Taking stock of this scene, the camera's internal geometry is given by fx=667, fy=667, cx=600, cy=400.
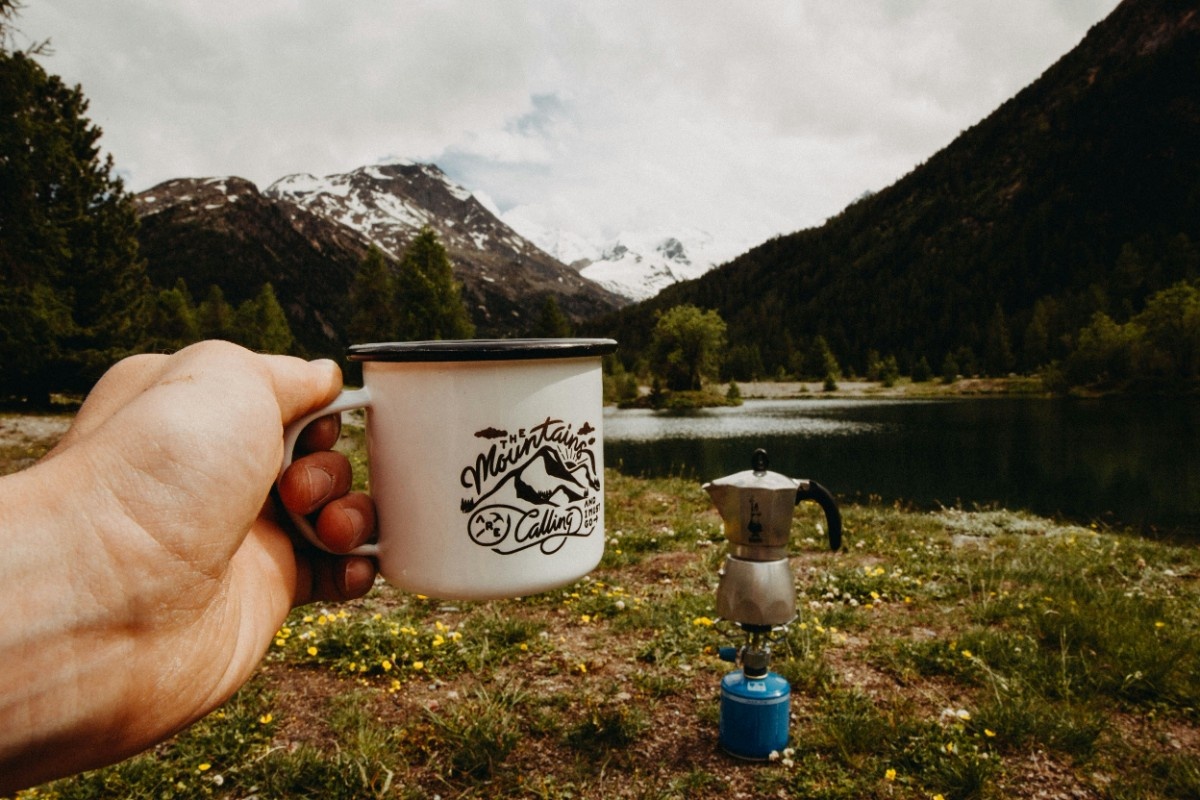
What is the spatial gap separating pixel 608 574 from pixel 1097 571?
4.97m

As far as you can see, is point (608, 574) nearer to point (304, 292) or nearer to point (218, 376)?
point (218, 376)

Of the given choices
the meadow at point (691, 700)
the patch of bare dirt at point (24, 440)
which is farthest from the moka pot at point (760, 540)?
the patch of bare dirt at point (24, 440)

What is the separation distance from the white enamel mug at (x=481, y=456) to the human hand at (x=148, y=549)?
0.49 ft

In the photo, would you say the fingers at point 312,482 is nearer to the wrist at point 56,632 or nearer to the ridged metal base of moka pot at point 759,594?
the wrist at point 56,632

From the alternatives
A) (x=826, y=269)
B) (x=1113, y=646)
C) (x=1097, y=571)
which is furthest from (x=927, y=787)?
(x=826, y=269)

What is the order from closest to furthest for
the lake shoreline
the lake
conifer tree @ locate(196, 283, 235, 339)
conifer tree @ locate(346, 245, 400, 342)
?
the lake, conifer tree @ locate(346, 245, 400, 342), conifer tree @ locate(196, 283, 235, 339), the lake shoreline

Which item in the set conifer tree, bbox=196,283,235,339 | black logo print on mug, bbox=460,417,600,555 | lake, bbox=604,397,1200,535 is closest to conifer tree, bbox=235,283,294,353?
conifer tree, bbox=196,283,235,339

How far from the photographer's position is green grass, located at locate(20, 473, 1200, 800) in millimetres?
3070

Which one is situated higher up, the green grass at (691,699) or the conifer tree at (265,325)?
the conifer tree at (265,325)

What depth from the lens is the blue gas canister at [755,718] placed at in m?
3.23

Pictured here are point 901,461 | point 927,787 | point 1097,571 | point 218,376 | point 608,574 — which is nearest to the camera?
point 218,376

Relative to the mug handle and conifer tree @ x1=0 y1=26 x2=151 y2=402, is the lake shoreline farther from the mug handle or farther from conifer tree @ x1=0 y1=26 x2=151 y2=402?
the mug handle

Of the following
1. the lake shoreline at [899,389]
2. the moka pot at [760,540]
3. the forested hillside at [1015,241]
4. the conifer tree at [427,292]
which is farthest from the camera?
the forested hillside at [1015,241]

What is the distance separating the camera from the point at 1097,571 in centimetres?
671
